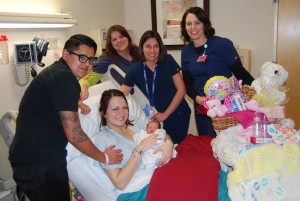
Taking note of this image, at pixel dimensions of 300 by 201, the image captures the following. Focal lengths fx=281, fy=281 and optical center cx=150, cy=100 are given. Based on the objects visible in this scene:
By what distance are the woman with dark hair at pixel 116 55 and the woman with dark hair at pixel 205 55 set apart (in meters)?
0.51

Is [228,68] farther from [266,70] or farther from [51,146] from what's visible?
[51,146]

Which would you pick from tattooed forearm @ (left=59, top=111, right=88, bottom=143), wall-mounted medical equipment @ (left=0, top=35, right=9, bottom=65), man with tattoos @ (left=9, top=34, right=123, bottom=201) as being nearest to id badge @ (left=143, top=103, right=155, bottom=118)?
man with tattoos @ (left=9, top=34, right=123, bottom=201)

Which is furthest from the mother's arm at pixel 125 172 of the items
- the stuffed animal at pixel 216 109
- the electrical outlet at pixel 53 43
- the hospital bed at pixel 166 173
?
the electrical outlet at pixel 53 43

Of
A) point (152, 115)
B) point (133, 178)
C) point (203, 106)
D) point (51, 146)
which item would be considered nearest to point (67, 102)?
point (51, 146)

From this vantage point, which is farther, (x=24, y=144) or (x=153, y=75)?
(x=153, y=75)

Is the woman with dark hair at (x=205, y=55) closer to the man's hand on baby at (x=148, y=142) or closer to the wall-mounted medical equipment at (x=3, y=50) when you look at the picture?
the man's hand on baby at (x=148, y=142)

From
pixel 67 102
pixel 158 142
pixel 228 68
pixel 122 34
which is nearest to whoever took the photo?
pixel 67 102

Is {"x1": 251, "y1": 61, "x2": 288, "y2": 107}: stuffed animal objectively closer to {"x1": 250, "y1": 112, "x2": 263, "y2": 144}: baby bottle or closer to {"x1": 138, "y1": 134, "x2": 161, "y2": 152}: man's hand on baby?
{"x1": 250, "y1": 112, "x2": 263, "y2": 144}: baby bottle

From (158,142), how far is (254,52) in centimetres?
204

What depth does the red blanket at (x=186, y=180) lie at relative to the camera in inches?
53.7

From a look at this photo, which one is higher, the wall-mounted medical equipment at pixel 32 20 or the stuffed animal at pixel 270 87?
the wall-mounted medical equipment at pixel 32 20

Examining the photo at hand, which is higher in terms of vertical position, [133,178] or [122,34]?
[122,34]

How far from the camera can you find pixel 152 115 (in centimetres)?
236

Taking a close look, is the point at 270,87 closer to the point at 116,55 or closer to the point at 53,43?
the point at 116,55
